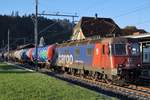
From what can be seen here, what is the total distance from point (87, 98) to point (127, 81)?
1087 centimetres

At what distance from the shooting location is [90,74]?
110ft

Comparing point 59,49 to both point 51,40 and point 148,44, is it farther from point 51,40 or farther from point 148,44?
point 51,40

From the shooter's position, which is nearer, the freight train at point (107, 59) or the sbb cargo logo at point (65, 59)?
the freight train at point (107, 59)

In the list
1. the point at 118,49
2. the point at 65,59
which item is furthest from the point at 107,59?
the point at 65,59

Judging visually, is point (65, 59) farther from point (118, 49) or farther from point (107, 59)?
point (118, 49)

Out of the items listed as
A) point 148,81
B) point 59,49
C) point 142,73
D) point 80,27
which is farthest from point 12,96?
point 80,27

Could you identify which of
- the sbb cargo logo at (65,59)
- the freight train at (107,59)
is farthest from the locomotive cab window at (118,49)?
the sbb cargo logo at (65,59)

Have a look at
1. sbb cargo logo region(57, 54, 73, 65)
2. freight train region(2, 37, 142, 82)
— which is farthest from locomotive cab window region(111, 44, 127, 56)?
sbb cargo logo region(57, 54, 73, 65)

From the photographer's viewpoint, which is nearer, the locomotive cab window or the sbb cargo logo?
the locomotive cab window

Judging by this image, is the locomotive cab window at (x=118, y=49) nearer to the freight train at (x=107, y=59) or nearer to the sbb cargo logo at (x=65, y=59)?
the freight train at (x=107, y=59)

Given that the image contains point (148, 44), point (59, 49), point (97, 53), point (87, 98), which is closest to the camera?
point (87, 98)

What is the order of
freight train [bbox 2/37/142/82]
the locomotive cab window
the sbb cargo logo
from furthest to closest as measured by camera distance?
the sbb cargo logo, the locomotive cab window, freight train [bbox 2/37/142/82]

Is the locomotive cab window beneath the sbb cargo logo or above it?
above

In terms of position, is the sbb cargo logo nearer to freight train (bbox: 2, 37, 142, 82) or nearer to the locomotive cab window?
freight train (bbox: 2, 37, 142, 82)
